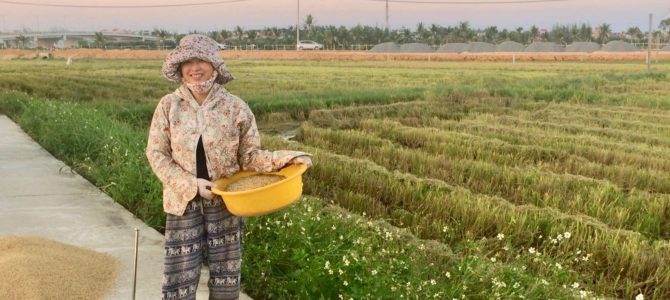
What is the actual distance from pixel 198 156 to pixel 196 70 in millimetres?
377

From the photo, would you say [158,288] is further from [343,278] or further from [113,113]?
[113,113]

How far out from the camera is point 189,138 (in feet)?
9.02

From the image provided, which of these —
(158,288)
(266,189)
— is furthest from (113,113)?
(266,189)

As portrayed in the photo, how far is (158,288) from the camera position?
3.46 metres

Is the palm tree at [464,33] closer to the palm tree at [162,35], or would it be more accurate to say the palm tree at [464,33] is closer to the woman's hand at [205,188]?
the palm tree at [162,35]

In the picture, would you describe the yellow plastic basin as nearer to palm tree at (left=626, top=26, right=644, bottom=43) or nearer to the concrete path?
the concrete path

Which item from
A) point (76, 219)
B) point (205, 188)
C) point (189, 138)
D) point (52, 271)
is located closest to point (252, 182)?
point (205, 188)

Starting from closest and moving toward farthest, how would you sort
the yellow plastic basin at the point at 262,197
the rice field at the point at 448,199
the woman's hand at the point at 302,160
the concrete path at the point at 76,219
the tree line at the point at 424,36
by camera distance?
the yellow plastic basin at the point at 262,197 → the woman's hand at the point at 302,160 → the rice field at the point at 448,199 → the concrete path at the point at 76,219 → the tree line at the point at 424,36

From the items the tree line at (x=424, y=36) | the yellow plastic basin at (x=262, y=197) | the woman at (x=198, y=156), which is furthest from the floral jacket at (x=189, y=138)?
the tree line at (x=424, y=36)

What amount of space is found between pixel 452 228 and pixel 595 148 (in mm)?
4241

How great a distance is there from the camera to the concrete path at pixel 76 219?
3.70 meters

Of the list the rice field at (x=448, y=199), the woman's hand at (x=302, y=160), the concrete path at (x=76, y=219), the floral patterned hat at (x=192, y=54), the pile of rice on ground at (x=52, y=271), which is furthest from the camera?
the concrete path at (x=76, y=219)

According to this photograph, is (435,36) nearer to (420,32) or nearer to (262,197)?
(420,32)

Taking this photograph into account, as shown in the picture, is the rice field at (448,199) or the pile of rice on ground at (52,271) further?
the rice field at (448,199)
